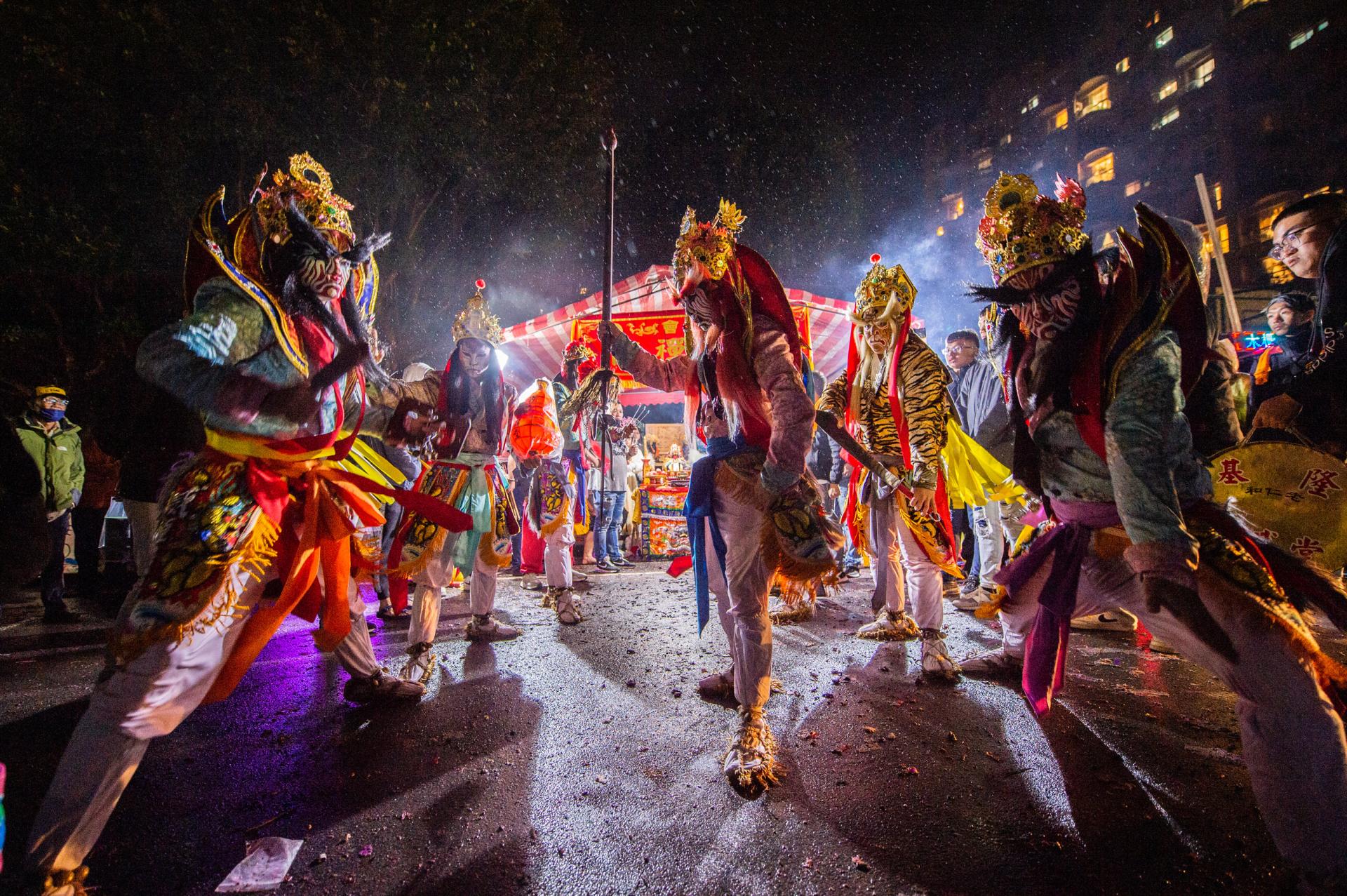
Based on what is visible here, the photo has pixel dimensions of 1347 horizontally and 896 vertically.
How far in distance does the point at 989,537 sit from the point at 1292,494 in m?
2.55

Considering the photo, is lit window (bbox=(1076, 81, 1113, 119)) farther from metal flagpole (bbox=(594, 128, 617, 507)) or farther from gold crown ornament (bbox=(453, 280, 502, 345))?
gold crown ornament (bbox=(453, 280, 502, 345))

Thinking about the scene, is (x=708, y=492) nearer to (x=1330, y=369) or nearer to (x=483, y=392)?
(x=483, y=392)

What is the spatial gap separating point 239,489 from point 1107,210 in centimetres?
5394

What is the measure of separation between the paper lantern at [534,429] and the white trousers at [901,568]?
2867 mm

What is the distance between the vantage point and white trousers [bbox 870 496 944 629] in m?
3.77

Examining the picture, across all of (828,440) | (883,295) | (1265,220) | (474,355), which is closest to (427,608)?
(474,355)

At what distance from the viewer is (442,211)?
630 inches

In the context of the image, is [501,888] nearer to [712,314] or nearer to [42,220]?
[712,314]

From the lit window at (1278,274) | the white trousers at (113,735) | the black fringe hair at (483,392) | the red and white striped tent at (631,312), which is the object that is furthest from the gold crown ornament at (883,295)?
the lit window at (1278,274)

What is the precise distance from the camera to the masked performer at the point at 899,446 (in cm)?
377

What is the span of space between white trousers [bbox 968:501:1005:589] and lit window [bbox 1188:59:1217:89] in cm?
5286

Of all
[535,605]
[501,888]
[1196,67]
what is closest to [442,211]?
[535,605]

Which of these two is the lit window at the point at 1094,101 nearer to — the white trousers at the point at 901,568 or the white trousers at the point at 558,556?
the white trousers at the point at 901,568

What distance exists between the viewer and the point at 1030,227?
2.32m
